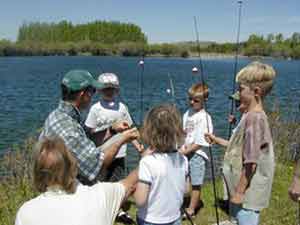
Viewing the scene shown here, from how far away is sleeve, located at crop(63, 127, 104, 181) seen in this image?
254cm

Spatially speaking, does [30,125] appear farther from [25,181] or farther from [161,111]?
[161,111]

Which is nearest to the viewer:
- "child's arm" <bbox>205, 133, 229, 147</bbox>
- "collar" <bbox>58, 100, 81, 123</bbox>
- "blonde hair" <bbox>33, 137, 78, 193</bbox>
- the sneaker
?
"blonde hair" <bbox>33, 137, 78, 193</bbox>

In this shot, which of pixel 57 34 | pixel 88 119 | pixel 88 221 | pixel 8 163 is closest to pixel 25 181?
pixel 8 163

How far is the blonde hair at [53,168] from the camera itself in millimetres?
2037

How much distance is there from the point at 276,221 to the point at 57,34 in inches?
3776

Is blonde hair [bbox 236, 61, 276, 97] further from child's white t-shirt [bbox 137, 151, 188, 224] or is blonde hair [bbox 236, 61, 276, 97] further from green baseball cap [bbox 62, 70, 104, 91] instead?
green baseball cap [bbox 62, 70, 104, 91]

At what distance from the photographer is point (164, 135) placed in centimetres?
258

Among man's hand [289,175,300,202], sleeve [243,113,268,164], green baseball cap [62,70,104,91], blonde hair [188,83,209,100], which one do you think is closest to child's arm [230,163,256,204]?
sleeve [243,113,268,164]

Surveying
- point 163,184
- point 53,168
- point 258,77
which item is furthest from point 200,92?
point 53,168

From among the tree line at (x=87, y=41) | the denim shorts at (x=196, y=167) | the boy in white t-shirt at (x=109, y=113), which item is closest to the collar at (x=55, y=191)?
the boy in white t-shirt at (x=109, y=113)

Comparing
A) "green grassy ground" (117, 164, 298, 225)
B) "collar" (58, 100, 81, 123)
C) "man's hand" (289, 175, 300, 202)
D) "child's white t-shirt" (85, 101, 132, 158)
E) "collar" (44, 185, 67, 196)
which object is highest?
"collar" (58, 100, 81, 123)

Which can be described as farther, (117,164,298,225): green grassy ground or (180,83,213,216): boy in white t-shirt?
(117,164,298,225): green grassy ground

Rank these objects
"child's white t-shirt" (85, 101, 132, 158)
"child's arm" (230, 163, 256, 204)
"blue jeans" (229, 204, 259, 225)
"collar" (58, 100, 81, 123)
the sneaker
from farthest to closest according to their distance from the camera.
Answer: the sneaker < "child's white t-shirt" (85, 101, 132, 158) < "blue jeans" (229, 204, 259, 225) < "child's arm" (230, 163, 256, 204) < "collar" (58, 100, 81, 123)

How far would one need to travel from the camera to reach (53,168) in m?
2.04
